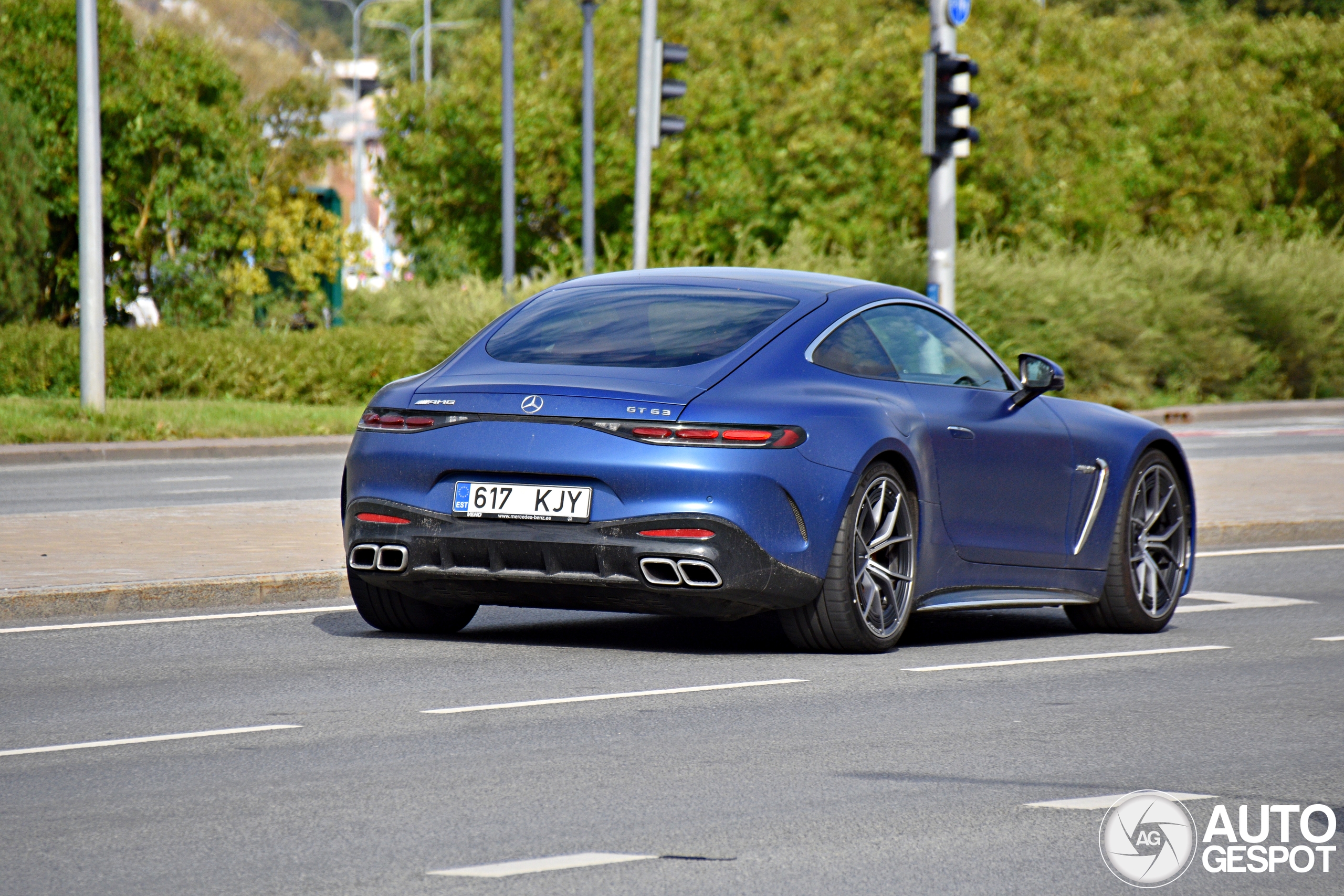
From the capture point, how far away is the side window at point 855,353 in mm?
8039

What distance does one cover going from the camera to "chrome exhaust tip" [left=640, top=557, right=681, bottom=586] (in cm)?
740

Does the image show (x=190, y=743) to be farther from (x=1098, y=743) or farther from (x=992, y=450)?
(x=992, y=450)

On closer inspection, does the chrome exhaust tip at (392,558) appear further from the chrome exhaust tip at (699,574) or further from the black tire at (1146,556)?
the black tire at (1146,556)

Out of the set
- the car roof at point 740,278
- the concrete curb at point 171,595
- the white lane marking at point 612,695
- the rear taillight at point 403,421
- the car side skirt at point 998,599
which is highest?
the car roof at point 740,278

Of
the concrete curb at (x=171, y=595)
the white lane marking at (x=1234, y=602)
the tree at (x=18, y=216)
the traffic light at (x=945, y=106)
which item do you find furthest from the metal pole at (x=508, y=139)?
the concrete curb at (x=171, y=595)

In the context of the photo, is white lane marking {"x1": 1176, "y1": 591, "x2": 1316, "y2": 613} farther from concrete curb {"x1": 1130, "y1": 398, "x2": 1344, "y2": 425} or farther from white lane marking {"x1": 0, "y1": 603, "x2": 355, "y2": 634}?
concrete curb {"x1": 1130, "y1": 398, "x2": 1344, "y2": 425}

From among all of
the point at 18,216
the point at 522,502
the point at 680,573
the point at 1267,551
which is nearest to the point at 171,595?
the point at 522,502

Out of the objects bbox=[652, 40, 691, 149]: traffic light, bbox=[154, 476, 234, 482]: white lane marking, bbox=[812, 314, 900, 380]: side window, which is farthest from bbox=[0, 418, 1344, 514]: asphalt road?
bbox=[812, 314, 900, 380]: side window

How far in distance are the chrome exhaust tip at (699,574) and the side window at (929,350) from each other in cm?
141

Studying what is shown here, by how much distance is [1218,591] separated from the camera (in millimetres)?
10930

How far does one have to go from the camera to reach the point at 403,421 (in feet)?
25.6

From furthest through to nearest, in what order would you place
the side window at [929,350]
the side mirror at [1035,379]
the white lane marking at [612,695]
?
the side mirror at [1035,379] → the side window at [929,350] → the white lane marking at [612,695]

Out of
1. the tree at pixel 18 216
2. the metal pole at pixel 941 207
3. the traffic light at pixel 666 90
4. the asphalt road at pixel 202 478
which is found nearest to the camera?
the asphalt road at pixel 202 478

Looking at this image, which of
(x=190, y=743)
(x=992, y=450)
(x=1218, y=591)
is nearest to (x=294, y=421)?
(x=1218, y=591)
